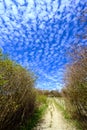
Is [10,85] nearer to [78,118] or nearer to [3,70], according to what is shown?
[3,70]

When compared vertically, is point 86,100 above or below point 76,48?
below

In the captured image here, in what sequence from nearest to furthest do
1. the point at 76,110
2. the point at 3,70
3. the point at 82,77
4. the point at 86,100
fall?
1. the point at 3,70
2. the point at 82,77
3. the point at 86,100
4. the point at 76,110

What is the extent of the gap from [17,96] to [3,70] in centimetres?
215

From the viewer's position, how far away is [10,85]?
10742 millimetres

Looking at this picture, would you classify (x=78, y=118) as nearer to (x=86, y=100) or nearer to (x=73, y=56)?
(x=86, y=100)

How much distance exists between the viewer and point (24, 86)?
14.0 meters

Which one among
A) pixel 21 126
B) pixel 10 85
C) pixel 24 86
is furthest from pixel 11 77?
pixel 21 126

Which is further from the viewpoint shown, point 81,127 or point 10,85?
point 81,127

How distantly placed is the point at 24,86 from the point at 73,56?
430cm

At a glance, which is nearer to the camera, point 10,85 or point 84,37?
point 84,37

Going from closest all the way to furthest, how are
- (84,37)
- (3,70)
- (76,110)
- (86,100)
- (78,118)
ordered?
(84,37) < (3,70) < (86,100) < (78,118) < (76,110)

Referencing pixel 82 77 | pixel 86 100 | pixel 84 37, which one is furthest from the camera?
pixel 86 100

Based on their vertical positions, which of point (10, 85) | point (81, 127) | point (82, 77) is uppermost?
point (82, 77)

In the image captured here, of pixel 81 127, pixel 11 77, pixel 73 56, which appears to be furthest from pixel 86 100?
pixel 11 77
